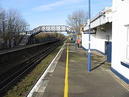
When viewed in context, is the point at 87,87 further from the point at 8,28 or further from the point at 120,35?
the point at 8,28

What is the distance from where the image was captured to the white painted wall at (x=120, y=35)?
39.3 feet

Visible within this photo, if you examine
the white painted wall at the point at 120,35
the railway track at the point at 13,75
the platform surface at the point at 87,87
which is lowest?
the railway track at the point at 13,75

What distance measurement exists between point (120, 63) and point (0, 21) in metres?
46.4

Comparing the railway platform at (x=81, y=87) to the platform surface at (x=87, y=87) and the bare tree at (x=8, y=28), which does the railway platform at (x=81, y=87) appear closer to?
the platform surface at (x=87, y=87)

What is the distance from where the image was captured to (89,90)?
1007 cm

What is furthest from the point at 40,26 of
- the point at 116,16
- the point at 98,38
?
the point at 116,16

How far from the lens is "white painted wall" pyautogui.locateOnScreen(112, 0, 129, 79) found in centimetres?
1198

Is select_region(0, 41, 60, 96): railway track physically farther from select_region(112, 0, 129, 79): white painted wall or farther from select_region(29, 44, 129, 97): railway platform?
select_region(112, 0, 129, 79): white painted wall

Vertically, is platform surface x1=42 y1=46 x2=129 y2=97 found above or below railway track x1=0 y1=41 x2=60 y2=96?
above

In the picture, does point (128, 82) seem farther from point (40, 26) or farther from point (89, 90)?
point (40, 26)

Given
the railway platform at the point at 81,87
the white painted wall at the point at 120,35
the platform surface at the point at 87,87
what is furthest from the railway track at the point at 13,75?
the white painted wall at the point at 120,35

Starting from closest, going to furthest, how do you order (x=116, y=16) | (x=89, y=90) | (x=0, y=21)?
(x=89, y=90)
(x=116, y=16)
(x=0, y=21)

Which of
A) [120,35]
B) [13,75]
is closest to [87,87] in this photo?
[120,35]

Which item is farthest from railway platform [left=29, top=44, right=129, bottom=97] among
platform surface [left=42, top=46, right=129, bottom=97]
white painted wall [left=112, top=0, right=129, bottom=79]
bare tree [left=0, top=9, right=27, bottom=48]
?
bare tree [left=0, top=9, right=27, bottom=48]
